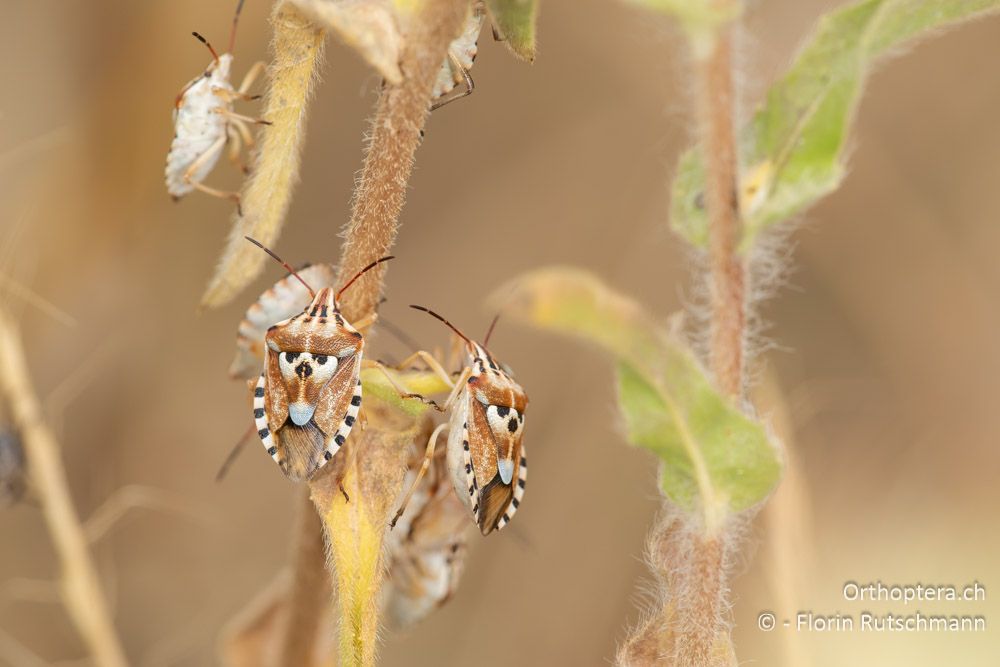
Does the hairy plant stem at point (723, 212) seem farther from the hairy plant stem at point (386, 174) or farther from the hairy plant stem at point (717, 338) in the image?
the hairy plant stem at point (386, 174)

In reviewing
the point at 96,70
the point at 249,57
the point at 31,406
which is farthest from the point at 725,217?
the point at 96,70

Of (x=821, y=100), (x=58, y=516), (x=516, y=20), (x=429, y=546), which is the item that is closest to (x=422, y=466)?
(x=429, y=546)

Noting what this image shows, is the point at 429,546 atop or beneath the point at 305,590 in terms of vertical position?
atop

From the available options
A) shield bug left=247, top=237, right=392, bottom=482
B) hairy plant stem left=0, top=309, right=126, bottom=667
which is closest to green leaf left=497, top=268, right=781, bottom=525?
shield bug left=247, top=237, right=392, bottom=482

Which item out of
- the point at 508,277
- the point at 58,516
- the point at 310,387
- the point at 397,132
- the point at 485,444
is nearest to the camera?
the point at 397,132

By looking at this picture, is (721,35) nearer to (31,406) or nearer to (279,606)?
(279,606)

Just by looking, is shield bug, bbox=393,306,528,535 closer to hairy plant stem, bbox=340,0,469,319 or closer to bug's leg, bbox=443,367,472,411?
bug's leg, bbox=443,367,472,411

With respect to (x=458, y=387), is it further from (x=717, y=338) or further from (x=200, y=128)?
(x=200, y=128)
